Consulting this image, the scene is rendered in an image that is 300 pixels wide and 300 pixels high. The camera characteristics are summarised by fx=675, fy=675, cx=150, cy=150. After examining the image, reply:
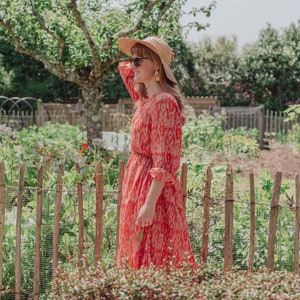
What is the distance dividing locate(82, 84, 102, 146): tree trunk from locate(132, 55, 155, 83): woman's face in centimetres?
550

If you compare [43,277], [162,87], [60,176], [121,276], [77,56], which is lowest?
[43,277]

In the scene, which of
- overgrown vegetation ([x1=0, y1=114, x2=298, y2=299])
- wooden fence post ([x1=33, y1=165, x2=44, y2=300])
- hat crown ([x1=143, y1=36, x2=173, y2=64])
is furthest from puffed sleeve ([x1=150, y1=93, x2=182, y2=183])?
wooden fence post ([x1=33, y1=165, x2=44, y2=300])

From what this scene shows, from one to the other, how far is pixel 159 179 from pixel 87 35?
5037mm

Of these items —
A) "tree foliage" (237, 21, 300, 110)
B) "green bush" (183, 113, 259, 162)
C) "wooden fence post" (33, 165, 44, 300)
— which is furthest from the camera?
"tree foliage" (237, 21, 300, 110)

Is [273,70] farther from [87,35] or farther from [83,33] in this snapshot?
[87,35]

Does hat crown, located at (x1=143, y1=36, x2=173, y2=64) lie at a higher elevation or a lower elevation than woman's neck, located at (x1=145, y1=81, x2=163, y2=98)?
A: higher

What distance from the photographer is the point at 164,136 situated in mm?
3330

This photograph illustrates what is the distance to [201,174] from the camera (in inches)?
203

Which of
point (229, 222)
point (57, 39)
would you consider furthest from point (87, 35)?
point (229, 222)

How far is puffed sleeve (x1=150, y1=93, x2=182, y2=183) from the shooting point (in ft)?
10.9

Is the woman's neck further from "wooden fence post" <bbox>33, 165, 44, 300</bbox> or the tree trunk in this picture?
the tree trunk

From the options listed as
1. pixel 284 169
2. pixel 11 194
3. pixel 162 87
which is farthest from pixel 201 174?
pixel 284 169

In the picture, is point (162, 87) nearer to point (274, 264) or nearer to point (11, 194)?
point (274, 264)

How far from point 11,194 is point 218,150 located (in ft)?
20.7
